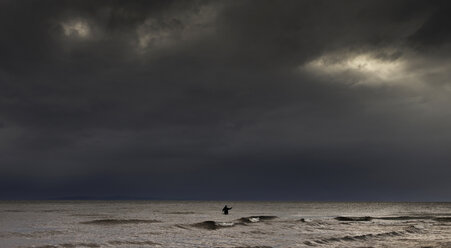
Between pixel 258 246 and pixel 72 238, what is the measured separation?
675 inches

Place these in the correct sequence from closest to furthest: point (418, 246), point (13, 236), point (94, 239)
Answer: point (418, 246) → point (94, 239) → point (13, 236)

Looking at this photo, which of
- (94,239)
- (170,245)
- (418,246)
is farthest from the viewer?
(94,239)

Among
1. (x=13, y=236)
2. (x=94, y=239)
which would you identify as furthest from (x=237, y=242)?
(x=13, y=236)

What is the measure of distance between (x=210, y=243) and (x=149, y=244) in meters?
4.89

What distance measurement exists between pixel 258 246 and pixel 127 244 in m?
10.4

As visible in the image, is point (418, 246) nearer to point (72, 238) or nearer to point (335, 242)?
point (335, 242)

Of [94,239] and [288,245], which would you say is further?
[94,239]

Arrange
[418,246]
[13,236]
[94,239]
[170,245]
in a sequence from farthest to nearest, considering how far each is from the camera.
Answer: [13,236] < [94,239] < [170,245] < [418,246]

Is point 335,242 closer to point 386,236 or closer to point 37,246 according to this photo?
point 386,236

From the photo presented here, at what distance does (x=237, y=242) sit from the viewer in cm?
3081

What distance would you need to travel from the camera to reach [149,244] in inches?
1171

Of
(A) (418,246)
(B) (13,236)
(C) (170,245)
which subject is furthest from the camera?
(B) (13,236)

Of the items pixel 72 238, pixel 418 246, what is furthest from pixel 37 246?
pixel 418 246

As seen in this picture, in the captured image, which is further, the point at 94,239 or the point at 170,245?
the point at 94,239
